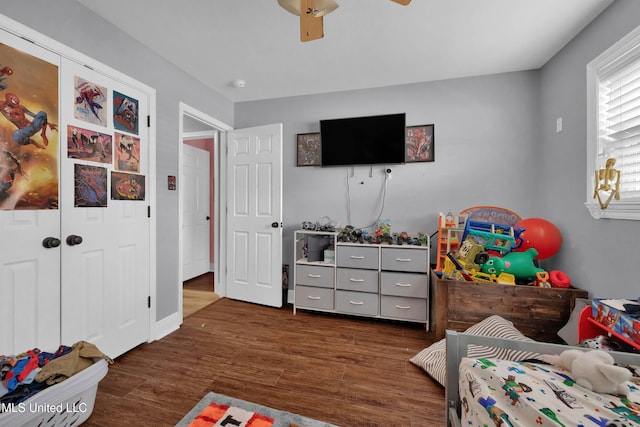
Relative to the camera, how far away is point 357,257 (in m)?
2.72

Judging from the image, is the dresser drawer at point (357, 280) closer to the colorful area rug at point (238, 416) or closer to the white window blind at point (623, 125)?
the colorful area rug at point (238, 416)

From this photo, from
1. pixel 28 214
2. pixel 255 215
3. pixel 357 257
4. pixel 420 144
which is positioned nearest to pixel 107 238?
pixel 28 214

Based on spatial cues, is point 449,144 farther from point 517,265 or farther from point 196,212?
point 196,212

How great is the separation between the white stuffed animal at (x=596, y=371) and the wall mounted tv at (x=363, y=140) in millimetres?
2204

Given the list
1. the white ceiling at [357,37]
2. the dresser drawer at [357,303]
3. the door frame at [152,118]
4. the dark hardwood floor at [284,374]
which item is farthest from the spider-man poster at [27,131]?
the dresser drawer at [357,303]

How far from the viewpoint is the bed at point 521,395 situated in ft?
2.43

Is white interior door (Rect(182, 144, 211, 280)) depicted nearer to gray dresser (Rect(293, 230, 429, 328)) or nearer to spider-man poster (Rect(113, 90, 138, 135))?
spider-man poster (Rect(113, 90, 138, 135))

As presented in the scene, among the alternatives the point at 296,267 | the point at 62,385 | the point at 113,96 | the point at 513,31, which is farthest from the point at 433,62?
the point at 62,385

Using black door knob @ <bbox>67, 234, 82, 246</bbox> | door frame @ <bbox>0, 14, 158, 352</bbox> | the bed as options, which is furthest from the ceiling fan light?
black door knob @ <bbox>67, 234, 82, 246</bbox>

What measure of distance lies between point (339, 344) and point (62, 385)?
5.81 feet

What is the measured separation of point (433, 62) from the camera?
247 cm

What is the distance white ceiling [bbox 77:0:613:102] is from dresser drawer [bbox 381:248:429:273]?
1832 millimetres

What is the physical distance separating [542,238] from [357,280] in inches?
65.0

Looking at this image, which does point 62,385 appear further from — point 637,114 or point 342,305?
point 637,114
